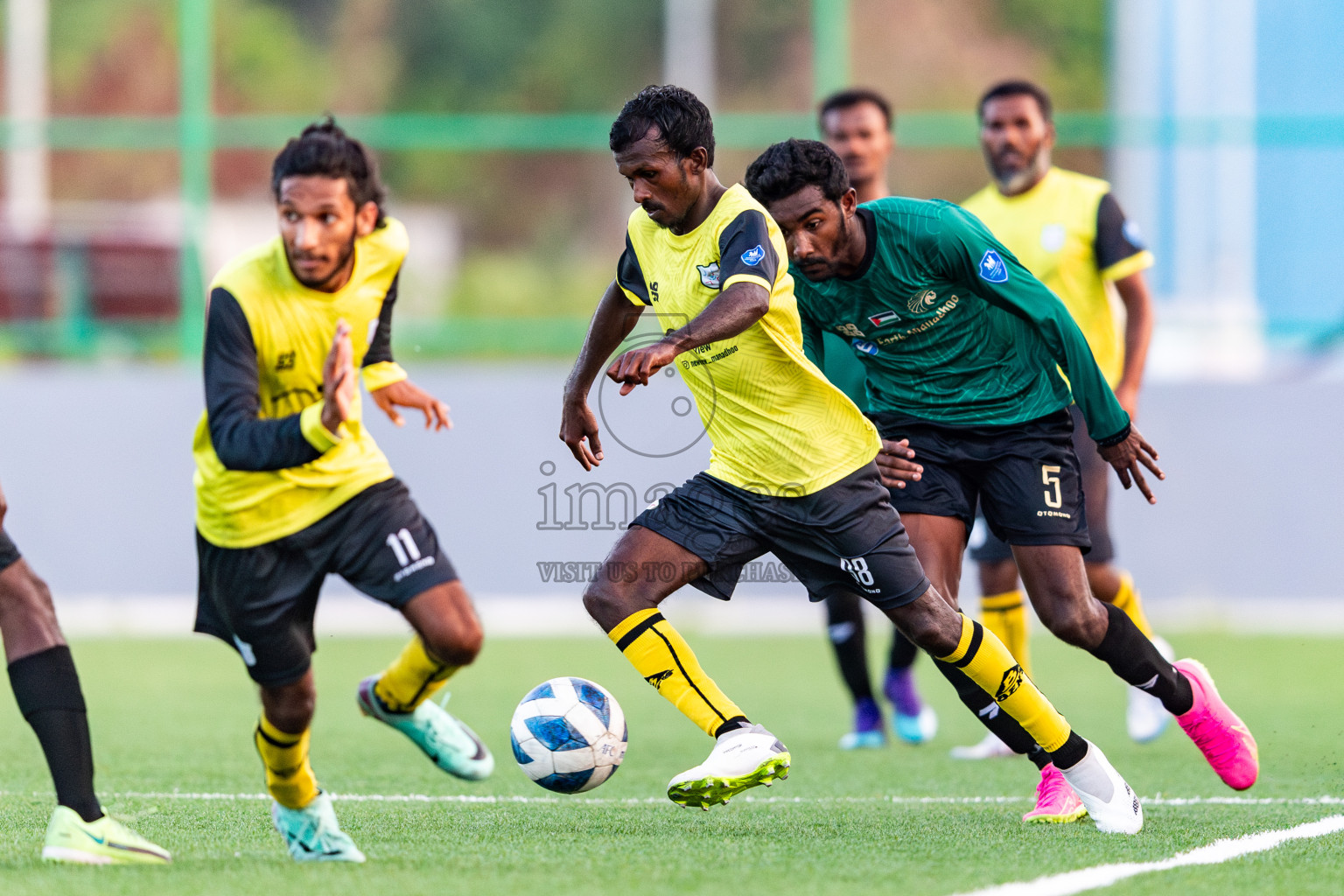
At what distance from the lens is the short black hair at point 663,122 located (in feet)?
Answer: 15.9

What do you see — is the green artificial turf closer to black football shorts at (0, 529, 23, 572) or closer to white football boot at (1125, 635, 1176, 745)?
white football boot at (1125, 635, 1176, 745)

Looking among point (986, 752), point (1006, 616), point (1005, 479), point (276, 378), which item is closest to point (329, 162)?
point (276, 378)

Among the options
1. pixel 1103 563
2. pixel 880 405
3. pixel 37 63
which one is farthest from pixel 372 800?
pixel 37 63

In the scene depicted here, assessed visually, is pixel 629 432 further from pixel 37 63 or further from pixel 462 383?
pixel 37 63

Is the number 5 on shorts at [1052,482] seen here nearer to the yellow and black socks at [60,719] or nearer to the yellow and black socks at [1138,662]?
the yellow and black socks at [1138,662]

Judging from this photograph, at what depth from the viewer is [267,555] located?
4.59 meters

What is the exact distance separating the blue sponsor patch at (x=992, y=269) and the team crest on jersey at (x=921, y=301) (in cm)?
22

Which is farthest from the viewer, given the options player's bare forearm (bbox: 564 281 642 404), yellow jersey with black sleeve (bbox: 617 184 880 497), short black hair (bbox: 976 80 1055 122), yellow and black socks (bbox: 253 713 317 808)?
short black hair (bbox: 976 80 1055 122)

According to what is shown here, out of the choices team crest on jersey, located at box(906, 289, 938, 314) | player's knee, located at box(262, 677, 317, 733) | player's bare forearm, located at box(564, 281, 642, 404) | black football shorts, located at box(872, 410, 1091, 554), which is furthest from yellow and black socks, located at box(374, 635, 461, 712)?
team crest on jersey, located at box(906, 289, 938, 314)

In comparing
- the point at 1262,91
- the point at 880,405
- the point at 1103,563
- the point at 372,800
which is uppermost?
the point at 1262,91

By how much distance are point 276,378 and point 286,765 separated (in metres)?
0.98

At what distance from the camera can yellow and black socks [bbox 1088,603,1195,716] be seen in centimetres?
553

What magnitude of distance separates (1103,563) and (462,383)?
606cm

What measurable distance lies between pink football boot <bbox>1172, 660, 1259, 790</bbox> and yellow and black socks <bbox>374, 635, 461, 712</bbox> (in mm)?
2303
